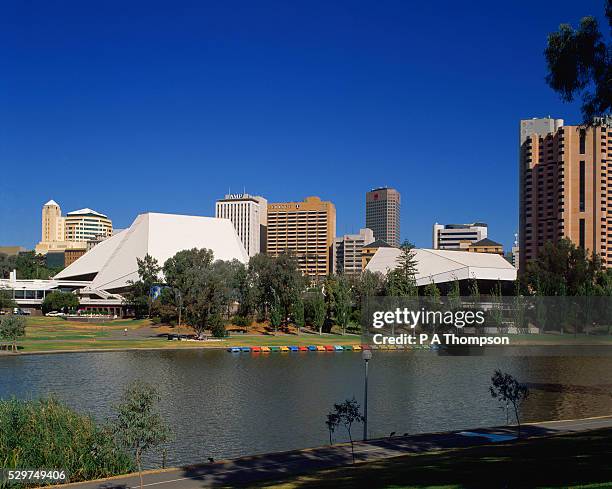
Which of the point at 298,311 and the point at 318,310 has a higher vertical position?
the point at 318,310

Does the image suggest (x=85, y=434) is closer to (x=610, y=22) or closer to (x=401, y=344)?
(x=610, y=22)

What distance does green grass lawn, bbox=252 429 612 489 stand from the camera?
45.8 ft

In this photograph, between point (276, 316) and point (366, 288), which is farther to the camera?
point (366, 288)

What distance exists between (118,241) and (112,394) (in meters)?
84.4

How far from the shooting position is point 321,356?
5781 cm

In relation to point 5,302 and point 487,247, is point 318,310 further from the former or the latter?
point 487,247

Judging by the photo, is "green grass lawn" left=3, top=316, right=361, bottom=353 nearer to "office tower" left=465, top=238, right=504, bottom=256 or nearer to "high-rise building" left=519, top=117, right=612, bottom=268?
"high-rise building" left=519, top=117, right=612, bottom=268

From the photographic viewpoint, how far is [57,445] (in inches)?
786

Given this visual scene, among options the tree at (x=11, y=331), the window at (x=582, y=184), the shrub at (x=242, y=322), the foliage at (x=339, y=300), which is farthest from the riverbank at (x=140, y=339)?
the window at (x=582, y=184)

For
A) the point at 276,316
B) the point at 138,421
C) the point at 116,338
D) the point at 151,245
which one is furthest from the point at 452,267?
the point at 138,421

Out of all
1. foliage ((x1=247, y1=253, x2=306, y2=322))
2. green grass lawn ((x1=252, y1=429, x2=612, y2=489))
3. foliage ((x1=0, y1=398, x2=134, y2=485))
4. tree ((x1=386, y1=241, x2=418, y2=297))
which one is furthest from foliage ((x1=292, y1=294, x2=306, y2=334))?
green grass lawn ((x1=252, y1=429, x2=612, y2=489))

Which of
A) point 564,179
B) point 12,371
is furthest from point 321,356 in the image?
point 564,179

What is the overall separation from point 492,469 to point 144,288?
7814cm

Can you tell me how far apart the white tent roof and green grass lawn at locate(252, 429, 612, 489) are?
75.2 meters
